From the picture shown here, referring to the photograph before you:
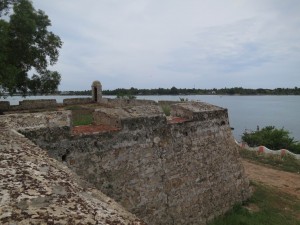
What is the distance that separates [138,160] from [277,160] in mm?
12935

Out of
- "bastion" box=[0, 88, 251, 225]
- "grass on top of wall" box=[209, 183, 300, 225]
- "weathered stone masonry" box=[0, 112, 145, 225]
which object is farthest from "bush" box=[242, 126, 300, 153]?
"weathered stone masonry" box=[0, 112, 145, 225]

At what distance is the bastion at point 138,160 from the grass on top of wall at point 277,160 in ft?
25.2

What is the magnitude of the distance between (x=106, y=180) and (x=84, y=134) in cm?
105

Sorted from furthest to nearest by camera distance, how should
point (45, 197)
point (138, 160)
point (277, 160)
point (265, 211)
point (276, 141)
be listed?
1. point (276, 141)
2. point (277, 160)
3. point (265, 211)
4. point (138, 160)
5. point (45, 197)

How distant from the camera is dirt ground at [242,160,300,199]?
1338 centimetres

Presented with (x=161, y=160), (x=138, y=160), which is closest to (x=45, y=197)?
(x=138, y=160)

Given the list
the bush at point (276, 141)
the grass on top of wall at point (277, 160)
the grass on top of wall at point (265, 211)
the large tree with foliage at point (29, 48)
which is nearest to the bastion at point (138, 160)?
the grass on top of wall at point (265, 211)

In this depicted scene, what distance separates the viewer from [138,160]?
7254mm

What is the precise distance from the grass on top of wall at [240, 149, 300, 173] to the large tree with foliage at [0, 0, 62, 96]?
12.3 metres

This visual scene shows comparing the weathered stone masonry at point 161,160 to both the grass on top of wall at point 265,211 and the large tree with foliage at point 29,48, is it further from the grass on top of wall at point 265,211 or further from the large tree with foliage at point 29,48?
the large tree with foliage at point 29,48

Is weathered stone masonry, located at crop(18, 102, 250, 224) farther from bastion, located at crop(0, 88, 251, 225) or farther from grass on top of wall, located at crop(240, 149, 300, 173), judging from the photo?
grass on top of wall, located at crop(240, 149, 300, 173)

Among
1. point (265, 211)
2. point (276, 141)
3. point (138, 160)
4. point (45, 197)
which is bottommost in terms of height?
point (276, 141)

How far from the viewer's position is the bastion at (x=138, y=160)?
3288 mm

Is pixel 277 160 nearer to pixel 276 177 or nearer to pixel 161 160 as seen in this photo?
pixel 276 177
